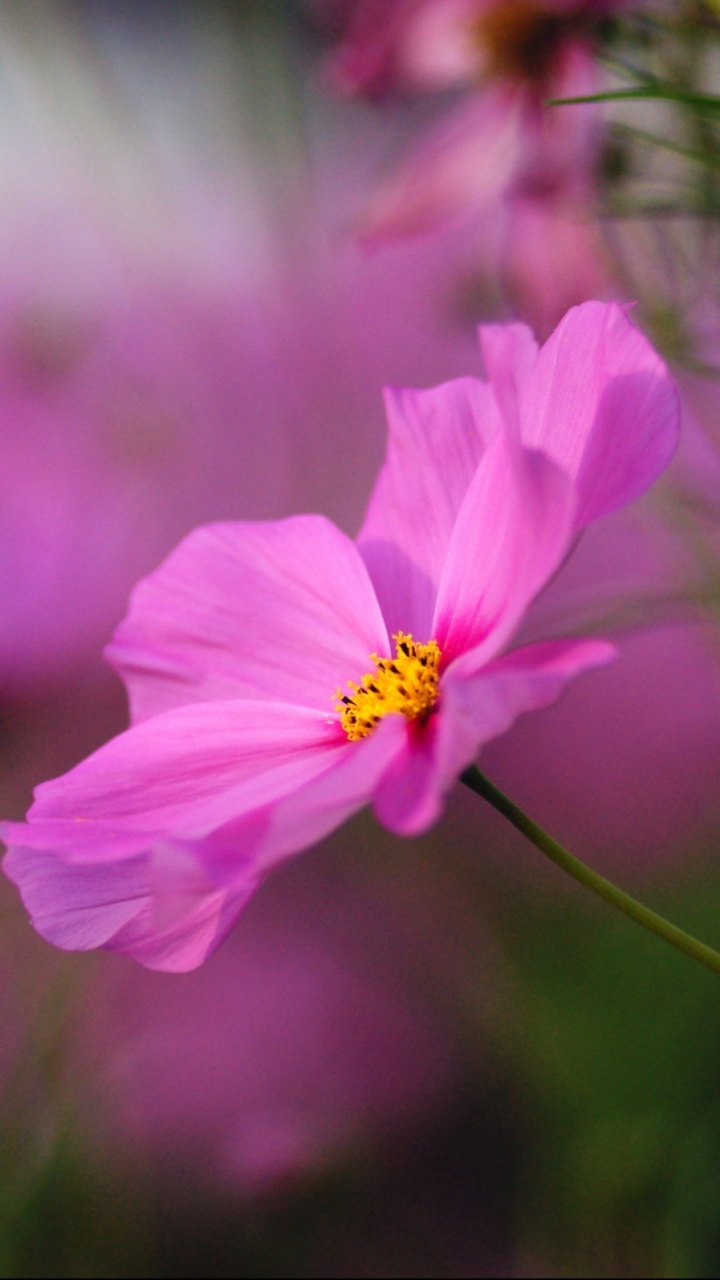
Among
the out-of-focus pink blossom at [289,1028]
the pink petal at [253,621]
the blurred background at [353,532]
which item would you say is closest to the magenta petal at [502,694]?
the pink petal at [253,621]

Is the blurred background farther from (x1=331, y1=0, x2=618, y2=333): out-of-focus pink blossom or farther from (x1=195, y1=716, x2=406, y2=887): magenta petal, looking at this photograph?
(x1=195, y1=716, x2=406, y2=887): magenta petal

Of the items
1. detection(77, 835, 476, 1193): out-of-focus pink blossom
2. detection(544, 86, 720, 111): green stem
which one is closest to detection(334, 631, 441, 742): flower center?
detection(544, 86, 720, 111): green stem

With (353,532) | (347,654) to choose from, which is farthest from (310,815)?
(353,532)

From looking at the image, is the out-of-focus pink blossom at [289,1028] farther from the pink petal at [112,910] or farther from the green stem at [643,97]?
the green stem at [643,97]

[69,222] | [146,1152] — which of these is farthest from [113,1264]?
[69,222]

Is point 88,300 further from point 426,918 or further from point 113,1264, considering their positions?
point 113,1264

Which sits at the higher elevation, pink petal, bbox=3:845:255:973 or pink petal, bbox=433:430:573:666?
pink petal, bbox=433:430:573:666
